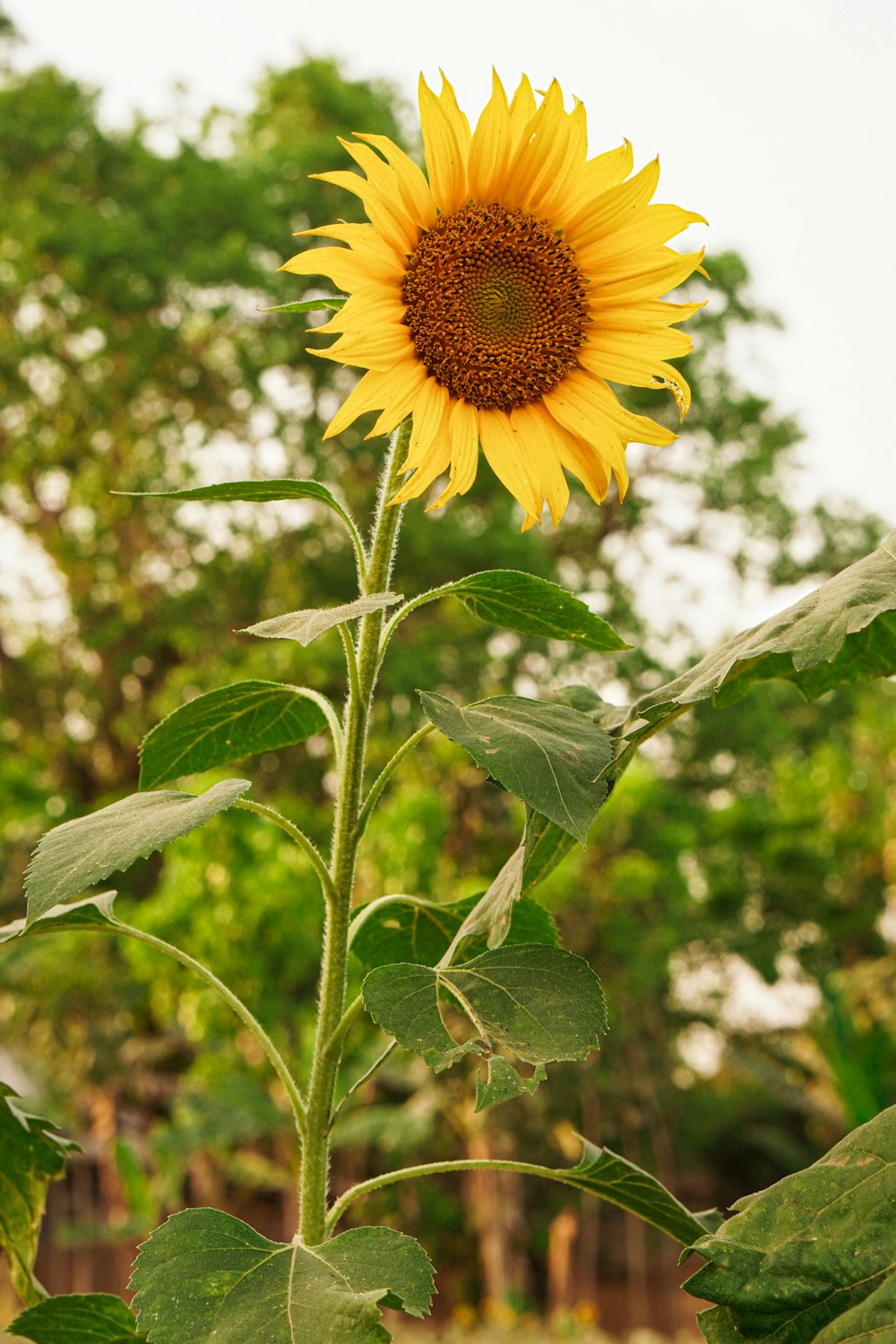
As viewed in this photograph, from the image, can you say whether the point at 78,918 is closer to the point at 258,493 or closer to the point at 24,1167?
the point at 24,1167

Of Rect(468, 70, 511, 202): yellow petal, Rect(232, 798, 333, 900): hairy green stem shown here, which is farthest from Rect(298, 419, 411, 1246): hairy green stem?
Rect(468, 70, 511, 202): yellow petal

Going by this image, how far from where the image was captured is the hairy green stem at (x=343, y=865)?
2.73ft

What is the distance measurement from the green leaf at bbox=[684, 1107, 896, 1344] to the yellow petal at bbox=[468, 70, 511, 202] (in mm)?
662

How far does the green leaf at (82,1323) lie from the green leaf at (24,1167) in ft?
0.38

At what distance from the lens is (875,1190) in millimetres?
690

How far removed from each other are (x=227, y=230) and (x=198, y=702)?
998cm

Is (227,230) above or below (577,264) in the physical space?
above

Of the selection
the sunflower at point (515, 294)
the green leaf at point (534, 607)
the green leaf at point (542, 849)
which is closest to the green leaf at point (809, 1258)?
the green leaf at point (542, 849)

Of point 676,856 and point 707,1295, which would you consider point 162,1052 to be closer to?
point 676,856

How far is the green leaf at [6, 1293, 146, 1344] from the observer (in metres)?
0.83

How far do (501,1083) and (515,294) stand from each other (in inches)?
20.6

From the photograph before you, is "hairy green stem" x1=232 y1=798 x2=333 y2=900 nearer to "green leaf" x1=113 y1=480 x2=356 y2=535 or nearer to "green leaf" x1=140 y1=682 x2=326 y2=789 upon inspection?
"green leaf" x1=140 y1=682 x2=326 y2=789

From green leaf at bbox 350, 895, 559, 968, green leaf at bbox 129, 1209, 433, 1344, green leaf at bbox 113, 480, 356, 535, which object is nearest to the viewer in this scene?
green leaf at bbox 129, 1209, 433, 1344

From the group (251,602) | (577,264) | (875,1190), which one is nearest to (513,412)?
(577,264)
